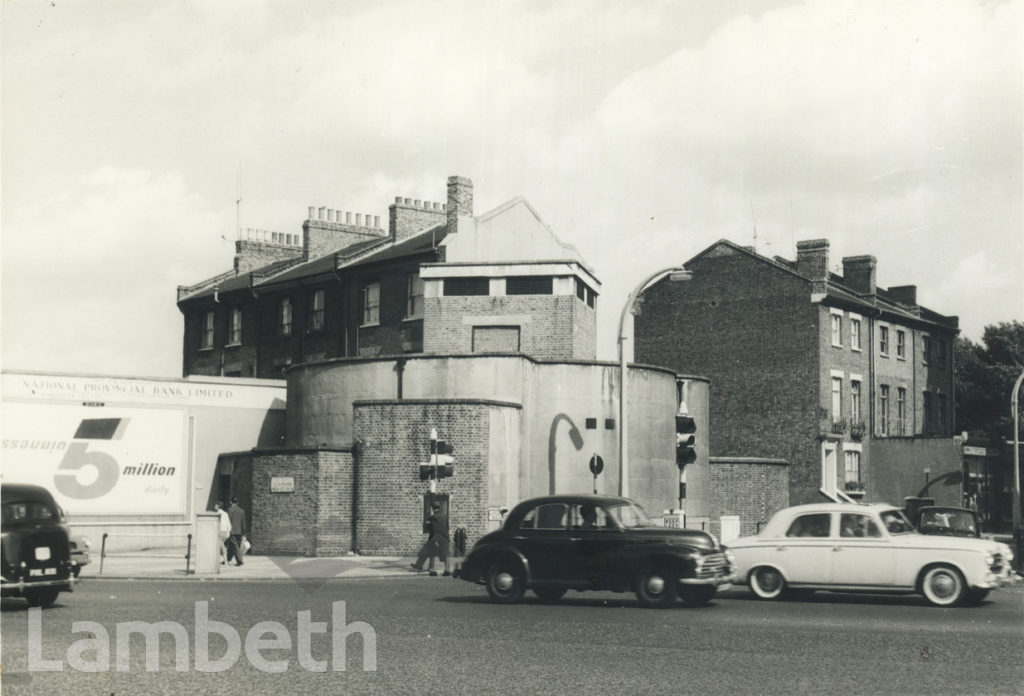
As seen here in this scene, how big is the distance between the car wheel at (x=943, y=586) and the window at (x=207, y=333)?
44.3m

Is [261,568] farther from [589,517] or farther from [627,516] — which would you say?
[627,516]

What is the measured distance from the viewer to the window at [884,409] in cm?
5178

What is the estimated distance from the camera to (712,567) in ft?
53.6

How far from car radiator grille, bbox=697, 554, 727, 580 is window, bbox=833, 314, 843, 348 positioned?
1379 inches

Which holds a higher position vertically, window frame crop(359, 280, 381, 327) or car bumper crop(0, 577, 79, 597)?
window frame crop(359, 280, 381, 327)

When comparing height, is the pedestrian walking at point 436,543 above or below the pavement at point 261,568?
above

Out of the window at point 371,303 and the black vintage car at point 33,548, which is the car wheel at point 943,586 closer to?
the black vintage car at point 33,548

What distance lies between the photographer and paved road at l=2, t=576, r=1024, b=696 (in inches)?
378

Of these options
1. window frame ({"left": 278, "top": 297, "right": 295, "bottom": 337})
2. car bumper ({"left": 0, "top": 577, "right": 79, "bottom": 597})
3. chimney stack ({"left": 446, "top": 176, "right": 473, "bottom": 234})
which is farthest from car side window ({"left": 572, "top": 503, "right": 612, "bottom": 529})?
window frame ({"left": 278, "top": 297, "right": 295, "bottom": 337})

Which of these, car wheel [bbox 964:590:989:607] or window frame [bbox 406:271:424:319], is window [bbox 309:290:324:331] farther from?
car wheel [bbox 964:590:989:607]

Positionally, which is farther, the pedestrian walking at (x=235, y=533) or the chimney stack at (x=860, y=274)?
the chimney stack at (x=860, y=274)

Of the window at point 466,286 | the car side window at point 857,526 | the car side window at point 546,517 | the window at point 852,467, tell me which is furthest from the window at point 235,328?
the car side window at point 857,526

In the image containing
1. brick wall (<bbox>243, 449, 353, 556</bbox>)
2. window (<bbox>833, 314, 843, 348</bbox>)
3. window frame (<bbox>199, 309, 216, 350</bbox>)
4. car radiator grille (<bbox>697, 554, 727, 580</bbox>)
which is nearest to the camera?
A: car radiator grille (<bbox>697, 554, 727, 580</bbox>)

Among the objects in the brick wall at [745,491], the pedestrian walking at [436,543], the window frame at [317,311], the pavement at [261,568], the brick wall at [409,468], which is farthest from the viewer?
the window frame at [317,311]
